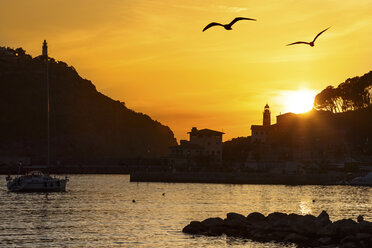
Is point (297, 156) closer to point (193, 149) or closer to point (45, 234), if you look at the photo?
point (193, 149)

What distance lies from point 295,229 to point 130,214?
28954 mm

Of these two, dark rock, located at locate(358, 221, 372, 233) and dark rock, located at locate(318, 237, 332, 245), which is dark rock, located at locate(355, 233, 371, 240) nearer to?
dark rock, located at locate(358, 221, 372, 233)

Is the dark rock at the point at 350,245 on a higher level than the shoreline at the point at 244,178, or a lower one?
lower

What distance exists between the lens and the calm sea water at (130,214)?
55750 mm

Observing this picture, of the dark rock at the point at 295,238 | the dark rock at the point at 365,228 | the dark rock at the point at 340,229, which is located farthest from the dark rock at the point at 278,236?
the dark rock at the point at 365,228

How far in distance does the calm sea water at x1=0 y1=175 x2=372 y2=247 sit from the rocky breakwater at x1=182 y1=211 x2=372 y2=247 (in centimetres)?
186

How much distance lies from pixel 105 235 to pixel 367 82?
497 ft

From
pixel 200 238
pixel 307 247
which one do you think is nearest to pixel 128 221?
pixel 200 238

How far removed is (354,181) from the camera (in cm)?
16125

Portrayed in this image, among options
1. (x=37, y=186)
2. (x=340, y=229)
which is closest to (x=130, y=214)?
(x=340, y=229)

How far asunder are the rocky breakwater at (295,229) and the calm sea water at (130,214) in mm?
1864

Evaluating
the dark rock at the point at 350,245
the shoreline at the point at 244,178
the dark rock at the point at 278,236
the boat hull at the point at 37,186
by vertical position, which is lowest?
the dark rock at the point at 350,245

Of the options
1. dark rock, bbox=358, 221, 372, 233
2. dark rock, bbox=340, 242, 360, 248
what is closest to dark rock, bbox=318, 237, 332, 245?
dark rock, bbox=340, 242, 360, 248

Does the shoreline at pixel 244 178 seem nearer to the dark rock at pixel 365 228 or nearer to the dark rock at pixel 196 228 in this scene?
the dark rock at pixel 196 228
